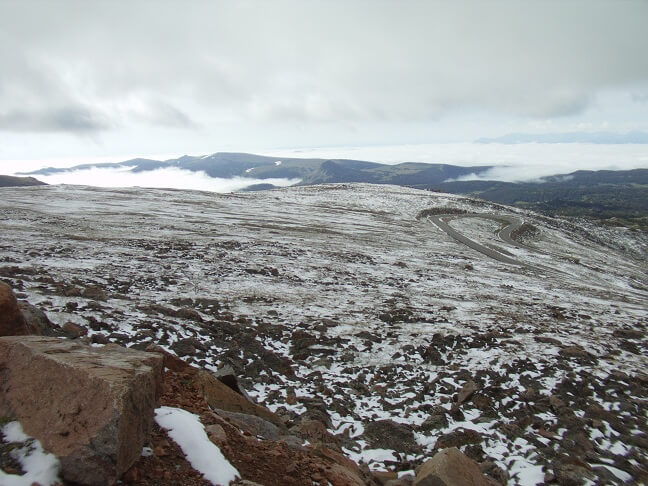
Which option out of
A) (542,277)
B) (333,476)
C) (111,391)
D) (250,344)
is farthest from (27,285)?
(542,277)

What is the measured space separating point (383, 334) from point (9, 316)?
38.5ft

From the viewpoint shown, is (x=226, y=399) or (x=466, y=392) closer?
(x=226, y=399)

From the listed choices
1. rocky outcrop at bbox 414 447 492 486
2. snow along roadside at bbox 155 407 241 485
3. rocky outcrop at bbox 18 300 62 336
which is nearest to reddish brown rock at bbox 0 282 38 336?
rocky outcrop at bbox 18 300 62 336

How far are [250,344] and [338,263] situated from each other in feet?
53.0

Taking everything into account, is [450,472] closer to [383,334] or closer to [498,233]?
[383,334]

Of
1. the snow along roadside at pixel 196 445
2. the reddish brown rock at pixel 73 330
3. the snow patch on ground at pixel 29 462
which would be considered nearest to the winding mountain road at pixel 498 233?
the reddish brown rock at pixel 73 330

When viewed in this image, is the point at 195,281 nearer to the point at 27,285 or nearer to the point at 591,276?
the point at 27,285

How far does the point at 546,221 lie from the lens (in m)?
91.1

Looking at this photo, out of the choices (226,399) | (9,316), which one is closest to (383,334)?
(226,399)

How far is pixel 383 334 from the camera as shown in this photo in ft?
49.5

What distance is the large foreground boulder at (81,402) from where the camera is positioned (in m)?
4.39

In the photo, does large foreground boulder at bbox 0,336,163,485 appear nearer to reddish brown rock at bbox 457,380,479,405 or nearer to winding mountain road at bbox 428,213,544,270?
reddish brown rock at bbox 457,380,479,405

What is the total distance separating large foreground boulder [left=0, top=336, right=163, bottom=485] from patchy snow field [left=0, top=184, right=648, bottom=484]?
4852 mm

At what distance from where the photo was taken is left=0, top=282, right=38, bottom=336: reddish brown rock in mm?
7570
